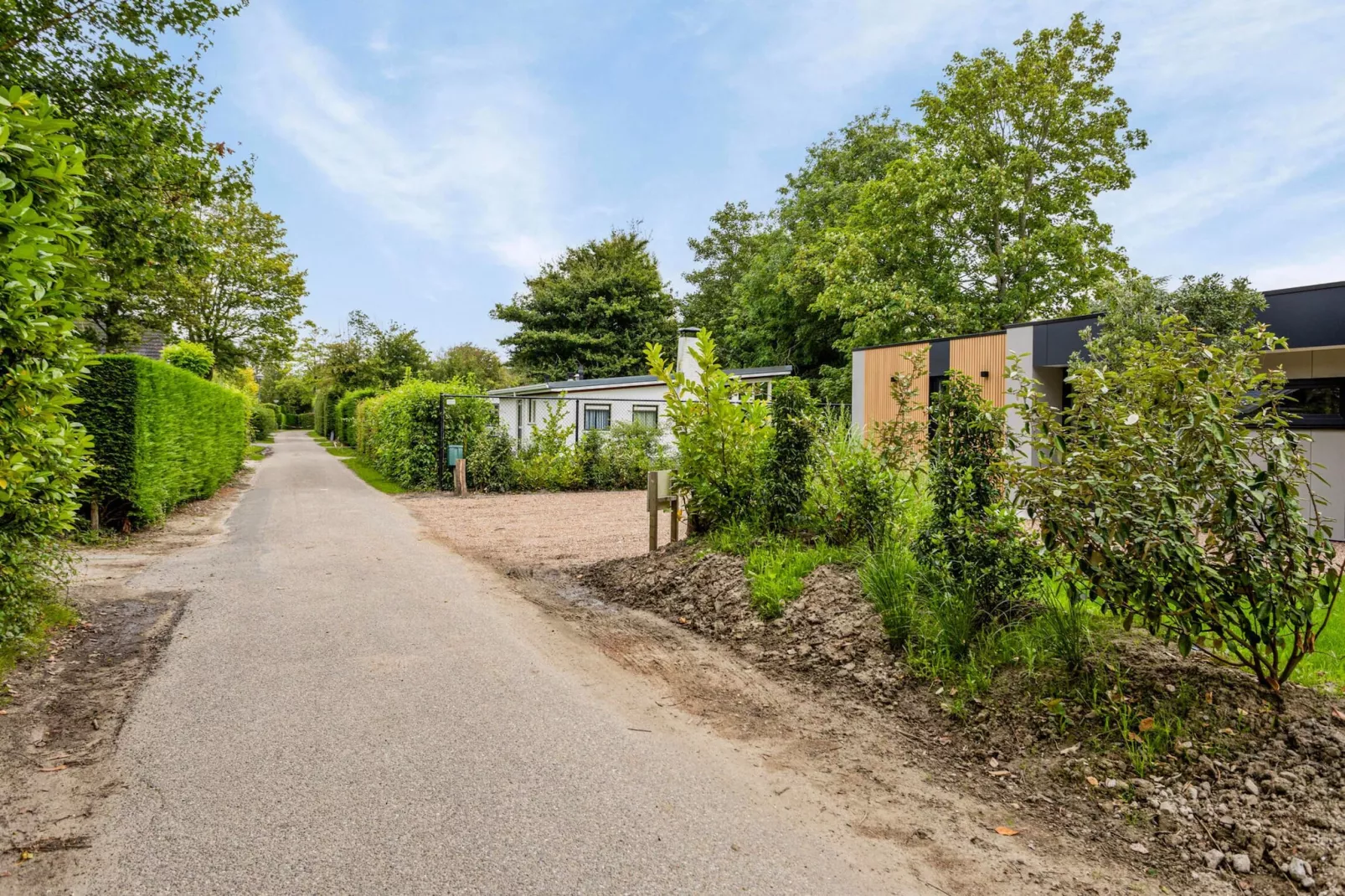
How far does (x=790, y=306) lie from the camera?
33719 mm

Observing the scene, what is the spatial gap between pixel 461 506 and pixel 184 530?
4.65m

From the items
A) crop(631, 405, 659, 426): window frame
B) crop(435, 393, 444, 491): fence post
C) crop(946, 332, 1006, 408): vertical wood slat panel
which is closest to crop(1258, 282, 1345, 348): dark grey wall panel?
crop(946, 332, 1006, 408): vertical wood slat panel

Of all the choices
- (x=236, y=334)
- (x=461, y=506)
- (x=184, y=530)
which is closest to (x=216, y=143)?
(x=184, y=530)

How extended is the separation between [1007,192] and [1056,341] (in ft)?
35.8

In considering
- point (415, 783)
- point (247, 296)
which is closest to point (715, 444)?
point (415, 783)

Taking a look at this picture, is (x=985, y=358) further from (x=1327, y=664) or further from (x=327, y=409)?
(x=327, y=409)

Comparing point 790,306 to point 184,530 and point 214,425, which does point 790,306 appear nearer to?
point 214,425

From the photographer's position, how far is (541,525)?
11578 mm

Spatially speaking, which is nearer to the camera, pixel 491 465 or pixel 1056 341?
pixel 1056 341

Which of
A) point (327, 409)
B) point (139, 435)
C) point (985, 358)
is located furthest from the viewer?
point (327, 409)

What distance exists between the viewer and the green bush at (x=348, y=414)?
3123cm

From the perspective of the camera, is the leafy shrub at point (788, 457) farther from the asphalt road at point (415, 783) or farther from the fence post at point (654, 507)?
the asphalt road at point (415, 783)

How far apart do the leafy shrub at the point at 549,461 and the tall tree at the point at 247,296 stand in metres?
20.6

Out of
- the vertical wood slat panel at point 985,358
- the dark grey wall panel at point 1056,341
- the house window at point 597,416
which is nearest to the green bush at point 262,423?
the house window at point 597,416
